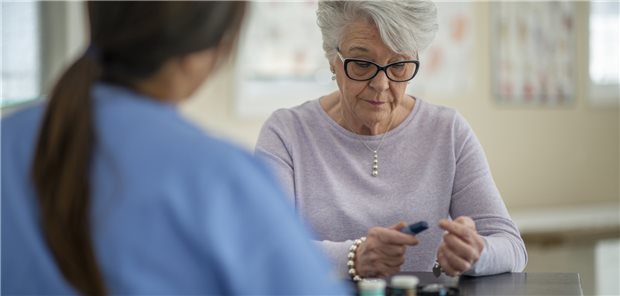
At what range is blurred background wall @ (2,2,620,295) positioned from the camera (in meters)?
6.59

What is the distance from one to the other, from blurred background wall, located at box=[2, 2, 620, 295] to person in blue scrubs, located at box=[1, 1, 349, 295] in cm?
438

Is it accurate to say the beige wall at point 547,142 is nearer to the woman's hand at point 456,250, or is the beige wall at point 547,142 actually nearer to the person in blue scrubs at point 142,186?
the woman's hand at point 456,250

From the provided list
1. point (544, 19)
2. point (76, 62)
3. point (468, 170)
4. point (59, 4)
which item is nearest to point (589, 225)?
point (544, 19)

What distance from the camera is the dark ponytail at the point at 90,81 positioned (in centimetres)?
115

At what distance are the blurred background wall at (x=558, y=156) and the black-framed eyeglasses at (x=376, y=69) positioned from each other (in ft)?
10.1

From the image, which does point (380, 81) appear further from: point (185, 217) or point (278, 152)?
point (185, 217)

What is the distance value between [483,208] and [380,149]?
0.35 meters

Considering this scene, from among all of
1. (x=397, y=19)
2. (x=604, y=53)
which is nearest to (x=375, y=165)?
(x=397, y=19)

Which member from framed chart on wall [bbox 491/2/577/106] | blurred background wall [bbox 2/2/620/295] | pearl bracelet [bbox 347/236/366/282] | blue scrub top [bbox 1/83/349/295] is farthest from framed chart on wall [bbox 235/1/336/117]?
blue scrub top [bbox 1/83/349/295]

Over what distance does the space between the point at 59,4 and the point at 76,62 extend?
12.1 ft

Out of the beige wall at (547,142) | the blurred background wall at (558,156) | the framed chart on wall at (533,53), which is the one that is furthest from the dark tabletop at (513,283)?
the framed chart on wall at (533,53)

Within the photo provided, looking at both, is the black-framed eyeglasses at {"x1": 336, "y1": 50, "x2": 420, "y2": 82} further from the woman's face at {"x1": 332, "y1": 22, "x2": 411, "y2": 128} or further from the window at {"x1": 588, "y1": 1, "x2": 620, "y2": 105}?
the window at {"x1": 588, "y1": 1, "x2": 620, "y2": 105}

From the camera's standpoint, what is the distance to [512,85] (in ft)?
22.7

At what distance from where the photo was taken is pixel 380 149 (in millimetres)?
2689
